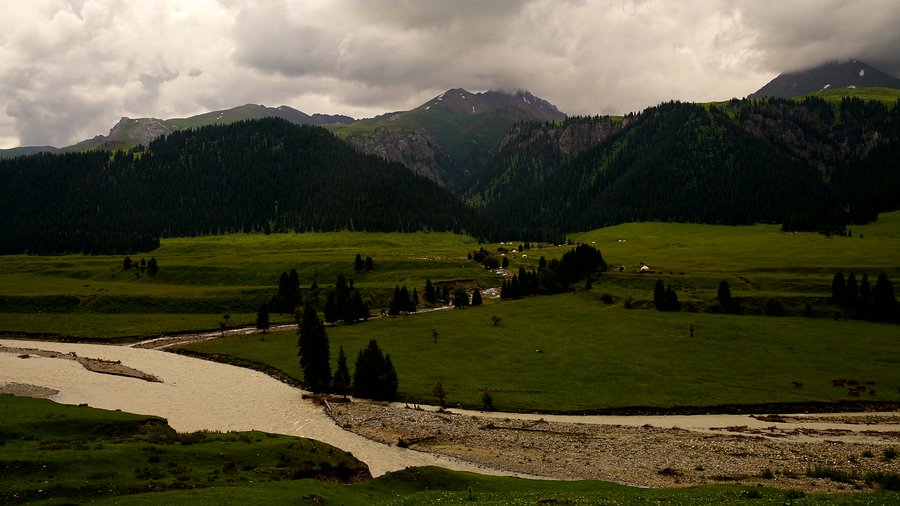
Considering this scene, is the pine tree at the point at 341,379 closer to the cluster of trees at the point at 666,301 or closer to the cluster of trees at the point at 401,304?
the cluster of trees at the point at 401,304

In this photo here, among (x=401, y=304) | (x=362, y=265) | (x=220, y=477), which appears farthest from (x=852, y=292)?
(x=362, y=265)

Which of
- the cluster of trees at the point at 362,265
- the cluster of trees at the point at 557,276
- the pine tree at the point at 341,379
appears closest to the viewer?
the pine tree at the point at 341,379

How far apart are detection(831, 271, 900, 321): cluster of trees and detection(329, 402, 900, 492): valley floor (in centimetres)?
5706

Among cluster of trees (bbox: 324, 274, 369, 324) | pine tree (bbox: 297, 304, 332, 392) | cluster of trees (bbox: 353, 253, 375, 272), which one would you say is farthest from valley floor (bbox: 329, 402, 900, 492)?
cluster of trees (bbox: 353, 253, 375, 272)

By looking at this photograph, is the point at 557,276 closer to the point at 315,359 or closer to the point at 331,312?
the point at 331,312

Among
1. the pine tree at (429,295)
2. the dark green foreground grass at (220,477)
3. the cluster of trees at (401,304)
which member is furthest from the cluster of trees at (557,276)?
the dark green foreground grass at (220,477)

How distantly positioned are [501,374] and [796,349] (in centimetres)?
4954

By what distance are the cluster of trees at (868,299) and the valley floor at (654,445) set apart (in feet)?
187

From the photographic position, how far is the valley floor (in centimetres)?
4528

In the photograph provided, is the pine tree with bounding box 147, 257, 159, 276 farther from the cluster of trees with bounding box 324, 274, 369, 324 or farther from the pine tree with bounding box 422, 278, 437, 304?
the pine tree with bounding box 422, 278, 437, 304

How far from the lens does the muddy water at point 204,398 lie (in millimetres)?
53906

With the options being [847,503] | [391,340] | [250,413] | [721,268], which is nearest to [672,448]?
[847,503]

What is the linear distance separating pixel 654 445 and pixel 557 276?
108 m

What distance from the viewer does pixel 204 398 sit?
231 ft
